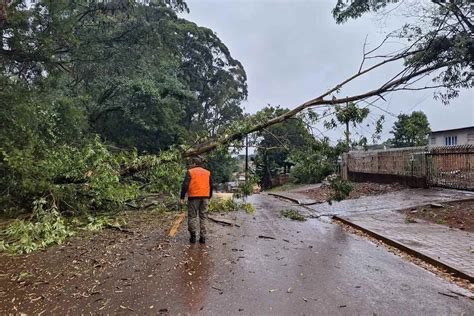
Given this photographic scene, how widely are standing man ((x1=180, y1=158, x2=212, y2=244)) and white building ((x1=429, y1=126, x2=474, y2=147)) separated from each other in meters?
24.8

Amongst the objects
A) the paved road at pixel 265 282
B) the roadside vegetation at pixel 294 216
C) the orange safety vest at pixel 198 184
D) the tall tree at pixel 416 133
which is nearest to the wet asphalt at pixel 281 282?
the paved road at pixel 265 282

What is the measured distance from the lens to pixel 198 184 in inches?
289

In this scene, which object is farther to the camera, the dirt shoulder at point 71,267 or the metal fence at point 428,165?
the metal fence at point 428,165

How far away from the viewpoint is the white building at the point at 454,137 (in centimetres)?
2831

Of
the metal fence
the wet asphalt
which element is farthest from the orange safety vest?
the metal fence

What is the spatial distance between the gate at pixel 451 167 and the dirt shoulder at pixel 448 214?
221 cm

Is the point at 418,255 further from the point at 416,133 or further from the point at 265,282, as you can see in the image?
the point at 416,133

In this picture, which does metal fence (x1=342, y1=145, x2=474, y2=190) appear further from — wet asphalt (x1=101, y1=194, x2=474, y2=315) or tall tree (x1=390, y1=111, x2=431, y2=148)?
wet asphalt (x1=101, y1=194, x2=474, y2=315)

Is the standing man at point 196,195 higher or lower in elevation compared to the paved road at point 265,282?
higher

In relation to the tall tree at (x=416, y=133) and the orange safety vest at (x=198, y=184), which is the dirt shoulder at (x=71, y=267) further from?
the tall tree at (x=416, y=133)

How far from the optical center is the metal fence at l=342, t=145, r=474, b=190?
13547 millimetres

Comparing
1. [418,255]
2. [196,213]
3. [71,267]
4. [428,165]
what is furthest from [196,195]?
[428,165]

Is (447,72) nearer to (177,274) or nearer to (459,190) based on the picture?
(459,190)

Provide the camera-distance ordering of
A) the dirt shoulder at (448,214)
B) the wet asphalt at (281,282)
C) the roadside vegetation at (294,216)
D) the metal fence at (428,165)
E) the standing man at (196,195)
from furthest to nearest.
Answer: the metal fence at (428,165) → the roadside vegetation at (294,216) → the dirt shoulder at (448,214) → the standing man at (196,195) → the wet asphalt at (281,282)
